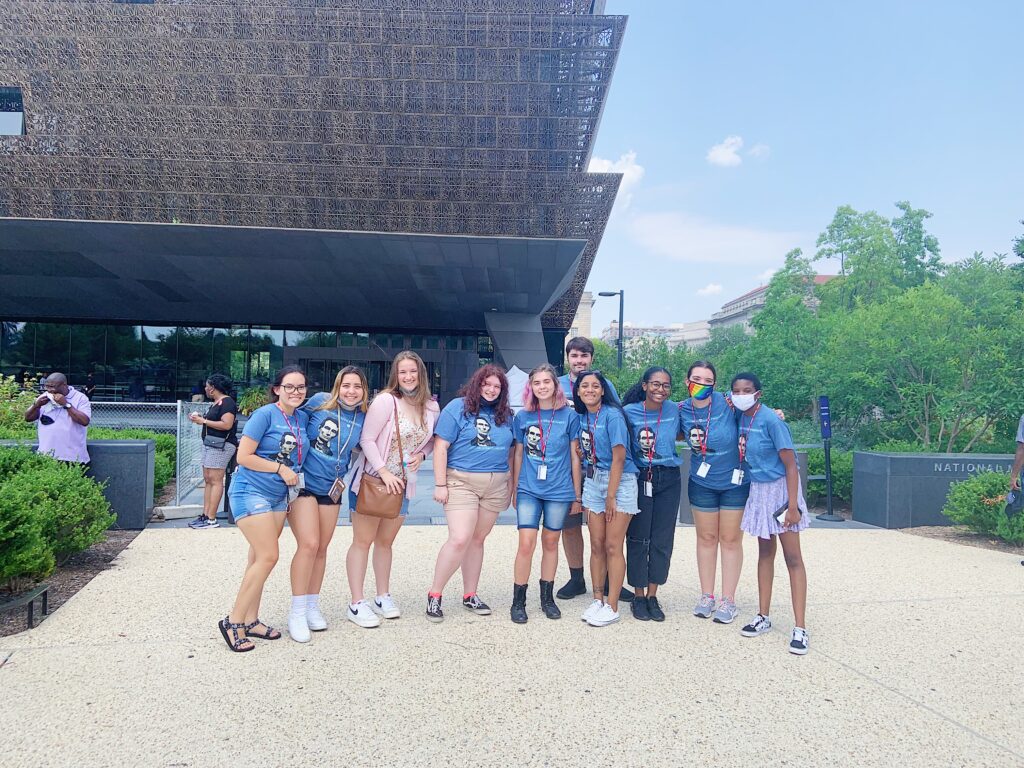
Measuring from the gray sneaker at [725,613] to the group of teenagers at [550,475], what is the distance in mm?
10

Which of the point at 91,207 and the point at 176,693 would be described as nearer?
the point at 176,693

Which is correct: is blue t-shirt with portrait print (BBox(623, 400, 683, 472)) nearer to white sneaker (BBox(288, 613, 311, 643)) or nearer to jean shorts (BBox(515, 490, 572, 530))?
jean shorts (BBox(515, 490, 572, 530))

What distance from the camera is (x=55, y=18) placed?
2180 centimetres

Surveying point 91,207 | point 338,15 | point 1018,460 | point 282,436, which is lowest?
point 1018,460

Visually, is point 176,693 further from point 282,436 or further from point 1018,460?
point 1018,460

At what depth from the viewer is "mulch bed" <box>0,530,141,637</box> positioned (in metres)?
4.92

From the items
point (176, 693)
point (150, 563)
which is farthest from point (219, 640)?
point (150, 563)

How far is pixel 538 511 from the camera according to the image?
5.05m

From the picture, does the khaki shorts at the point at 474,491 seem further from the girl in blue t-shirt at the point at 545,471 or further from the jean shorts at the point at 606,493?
the jean shorts at the point at 606,493

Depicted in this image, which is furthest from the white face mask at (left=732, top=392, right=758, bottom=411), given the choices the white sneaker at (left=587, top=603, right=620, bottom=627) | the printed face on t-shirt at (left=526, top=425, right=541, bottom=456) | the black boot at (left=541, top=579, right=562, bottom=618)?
the black boot at (left=541, top=579, right=562, bottom=618)

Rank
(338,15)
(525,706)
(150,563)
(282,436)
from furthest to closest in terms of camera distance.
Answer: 1. (338,15)
2. (150,563)
3. (282,436)
4. (525,706)

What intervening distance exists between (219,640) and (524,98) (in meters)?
20.1

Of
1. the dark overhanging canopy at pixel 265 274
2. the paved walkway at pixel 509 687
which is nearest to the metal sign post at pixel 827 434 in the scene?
the paved walkway at pixel 509 687

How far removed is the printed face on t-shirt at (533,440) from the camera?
16.4ft
